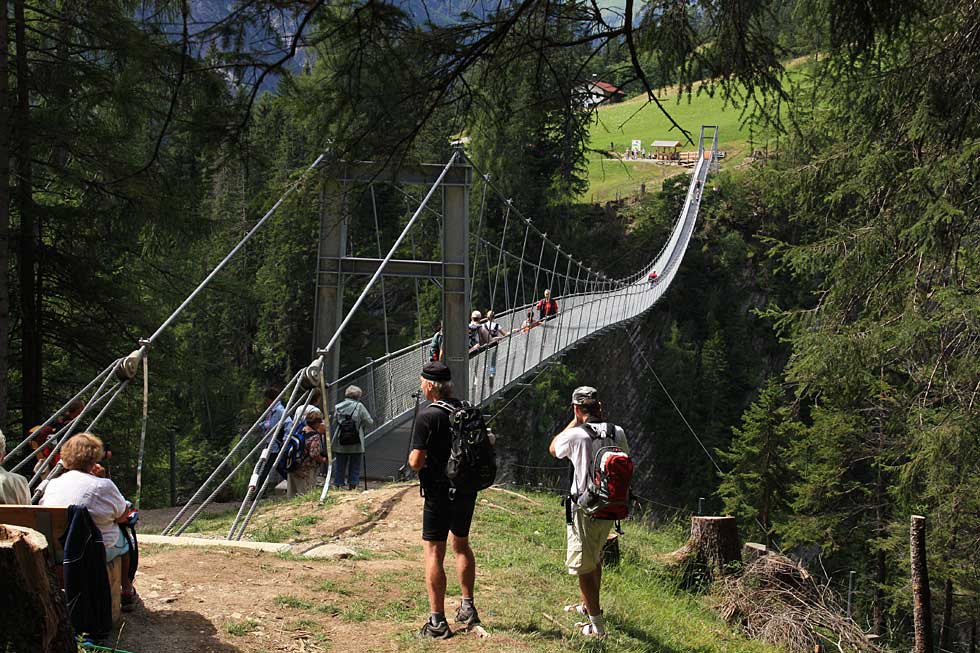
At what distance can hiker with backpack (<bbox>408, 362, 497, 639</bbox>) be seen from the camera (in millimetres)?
3354

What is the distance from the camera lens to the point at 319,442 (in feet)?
22.4

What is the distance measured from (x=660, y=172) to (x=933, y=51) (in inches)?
1587

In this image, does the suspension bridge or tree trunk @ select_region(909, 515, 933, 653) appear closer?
tree trunk @ select_region(909, 515, 933, 653)

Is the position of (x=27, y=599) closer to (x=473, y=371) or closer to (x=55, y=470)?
(x=55, y=470)

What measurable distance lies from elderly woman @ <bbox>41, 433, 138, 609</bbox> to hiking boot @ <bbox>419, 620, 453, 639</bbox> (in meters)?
1.00

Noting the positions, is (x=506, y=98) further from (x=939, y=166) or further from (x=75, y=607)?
(x=939, y=166)

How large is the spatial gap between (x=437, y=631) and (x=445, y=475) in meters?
0.52

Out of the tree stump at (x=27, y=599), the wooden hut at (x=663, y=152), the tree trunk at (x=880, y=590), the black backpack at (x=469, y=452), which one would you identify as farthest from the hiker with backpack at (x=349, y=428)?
the wooden hut at (x=663, y=152)

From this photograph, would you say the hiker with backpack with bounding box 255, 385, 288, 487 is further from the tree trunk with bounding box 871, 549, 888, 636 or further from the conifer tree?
the conifer tree

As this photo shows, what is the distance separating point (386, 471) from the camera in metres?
8.77

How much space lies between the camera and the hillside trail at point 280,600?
10.8 ft

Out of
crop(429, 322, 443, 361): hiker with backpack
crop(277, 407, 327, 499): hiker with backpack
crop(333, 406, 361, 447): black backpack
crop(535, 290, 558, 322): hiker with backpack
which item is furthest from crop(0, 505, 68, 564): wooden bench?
crop(535, 290, 558, 322): hiker with backpack

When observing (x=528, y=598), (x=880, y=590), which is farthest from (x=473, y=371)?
(x=880, y=590)

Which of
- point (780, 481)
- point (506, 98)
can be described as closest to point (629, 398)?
point (780, 481)
